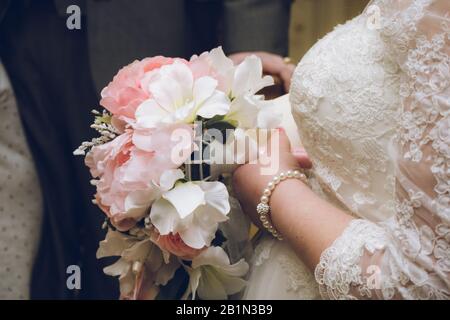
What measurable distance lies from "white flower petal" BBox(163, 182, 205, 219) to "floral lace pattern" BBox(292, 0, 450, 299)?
129 millimetres

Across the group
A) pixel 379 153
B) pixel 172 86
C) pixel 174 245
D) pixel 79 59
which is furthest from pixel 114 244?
pixel 79 59

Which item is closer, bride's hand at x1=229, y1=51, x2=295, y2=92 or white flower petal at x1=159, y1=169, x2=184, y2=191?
white flower petal at x1=159, y1=169, x2=184, y2=191

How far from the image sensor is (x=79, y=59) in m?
0.98

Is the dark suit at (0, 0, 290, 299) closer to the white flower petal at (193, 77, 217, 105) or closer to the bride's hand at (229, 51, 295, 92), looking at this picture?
the bride's hand at (229, 51, 295, 92)

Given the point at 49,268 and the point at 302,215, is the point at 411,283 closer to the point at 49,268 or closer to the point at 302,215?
the point at 302,215

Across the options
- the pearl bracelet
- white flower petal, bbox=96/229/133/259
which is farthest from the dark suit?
the pearl bracelet

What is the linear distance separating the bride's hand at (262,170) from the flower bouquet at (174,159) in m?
0.02

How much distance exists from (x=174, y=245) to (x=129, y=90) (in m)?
0.16

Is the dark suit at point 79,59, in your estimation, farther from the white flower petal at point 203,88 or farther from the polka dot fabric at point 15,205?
the white flower petal at point 203,88

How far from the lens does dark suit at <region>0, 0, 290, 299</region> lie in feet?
2.97

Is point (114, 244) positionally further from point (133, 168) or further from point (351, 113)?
point (351, 113)

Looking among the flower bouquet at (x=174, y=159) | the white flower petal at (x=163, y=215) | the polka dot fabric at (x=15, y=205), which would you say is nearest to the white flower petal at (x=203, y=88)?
the flower bouquet at (x=174, y=159)

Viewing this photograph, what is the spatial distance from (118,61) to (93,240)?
1.03ft

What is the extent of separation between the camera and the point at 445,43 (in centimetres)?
47
